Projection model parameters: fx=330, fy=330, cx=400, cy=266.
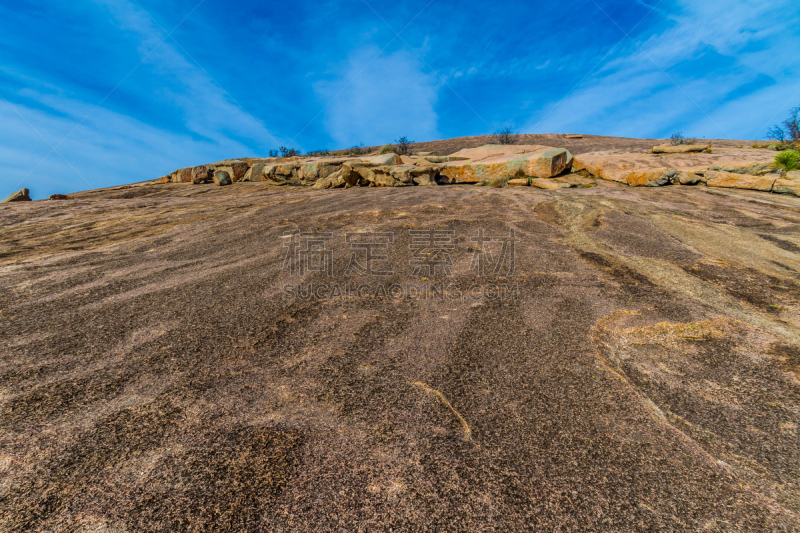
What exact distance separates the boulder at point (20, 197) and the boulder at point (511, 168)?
43.9 ft

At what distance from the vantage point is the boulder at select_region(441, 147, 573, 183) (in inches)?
401

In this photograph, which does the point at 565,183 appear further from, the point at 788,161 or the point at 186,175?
the point at 186,175

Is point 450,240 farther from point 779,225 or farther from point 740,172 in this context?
point 740,172

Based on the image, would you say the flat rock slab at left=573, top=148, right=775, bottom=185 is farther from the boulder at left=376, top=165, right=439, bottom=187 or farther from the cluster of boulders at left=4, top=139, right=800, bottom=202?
the boulder at left=376, top=165, right=439, bottom=187

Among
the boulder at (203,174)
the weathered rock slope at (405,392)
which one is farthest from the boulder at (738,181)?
the boulder at (203,174)

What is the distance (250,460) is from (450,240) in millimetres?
3799

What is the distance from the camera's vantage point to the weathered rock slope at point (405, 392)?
48.1 inches

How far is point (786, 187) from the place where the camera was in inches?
303

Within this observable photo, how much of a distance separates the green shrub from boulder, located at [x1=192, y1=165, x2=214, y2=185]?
64.3 feet

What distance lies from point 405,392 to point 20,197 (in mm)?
14970

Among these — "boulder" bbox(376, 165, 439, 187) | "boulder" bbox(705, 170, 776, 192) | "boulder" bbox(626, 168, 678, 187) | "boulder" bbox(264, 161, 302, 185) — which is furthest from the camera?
"boulder" bbox(264, 161, 302, 185)
